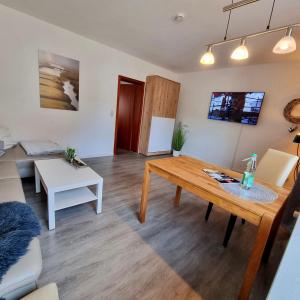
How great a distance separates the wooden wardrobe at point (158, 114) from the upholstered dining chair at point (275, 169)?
295cm

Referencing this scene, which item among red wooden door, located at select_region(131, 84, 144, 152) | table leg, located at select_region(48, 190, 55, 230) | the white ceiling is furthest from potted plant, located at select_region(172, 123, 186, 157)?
table leg, located at select_region(48, 190, 55, 230)

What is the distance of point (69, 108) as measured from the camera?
333 cm

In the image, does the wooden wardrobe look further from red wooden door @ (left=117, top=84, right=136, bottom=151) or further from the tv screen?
the tv screen

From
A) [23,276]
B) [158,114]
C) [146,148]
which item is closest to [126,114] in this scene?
[158,114]

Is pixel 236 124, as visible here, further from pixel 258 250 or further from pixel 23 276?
pixel 23 276

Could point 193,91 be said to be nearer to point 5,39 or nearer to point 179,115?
point 179,115

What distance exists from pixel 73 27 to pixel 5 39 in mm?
1038

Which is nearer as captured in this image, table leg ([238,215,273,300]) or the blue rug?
the blue rug

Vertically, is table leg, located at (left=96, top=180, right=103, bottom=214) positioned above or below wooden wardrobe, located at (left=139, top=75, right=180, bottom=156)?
below

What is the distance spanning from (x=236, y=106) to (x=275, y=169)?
2472 mm

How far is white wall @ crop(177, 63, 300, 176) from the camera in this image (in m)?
3.25

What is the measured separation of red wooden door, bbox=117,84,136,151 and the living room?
0.05m

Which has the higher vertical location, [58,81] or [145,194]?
[58,81]

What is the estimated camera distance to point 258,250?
99 centimetres
